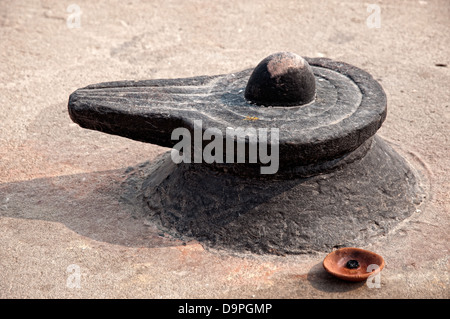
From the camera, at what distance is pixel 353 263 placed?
385cm

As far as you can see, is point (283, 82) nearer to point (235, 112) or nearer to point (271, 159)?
point (235, 112)

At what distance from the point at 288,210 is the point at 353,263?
579 millimetres

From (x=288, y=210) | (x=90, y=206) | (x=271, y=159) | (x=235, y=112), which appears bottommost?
(x=90, y=206)

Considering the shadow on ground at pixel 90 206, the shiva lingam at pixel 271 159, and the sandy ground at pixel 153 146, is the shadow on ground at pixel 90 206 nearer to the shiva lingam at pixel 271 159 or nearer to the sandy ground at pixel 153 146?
the sandy ground at pixel 153 146

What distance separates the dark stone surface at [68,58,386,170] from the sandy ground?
707 millimetres

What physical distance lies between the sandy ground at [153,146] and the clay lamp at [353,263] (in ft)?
0.29

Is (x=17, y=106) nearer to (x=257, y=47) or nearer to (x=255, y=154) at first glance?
(x=257, y=47)

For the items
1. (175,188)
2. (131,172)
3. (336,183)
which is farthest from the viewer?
(131,172)

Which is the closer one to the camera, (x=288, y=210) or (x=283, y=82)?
(x=288, y=210)

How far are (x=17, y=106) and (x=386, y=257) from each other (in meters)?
4.00

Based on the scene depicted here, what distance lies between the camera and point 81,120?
4.44 meters

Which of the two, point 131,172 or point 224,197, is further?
point 131,172

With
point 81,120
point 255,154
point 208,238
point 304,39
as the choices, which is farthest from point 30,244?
point 304,39

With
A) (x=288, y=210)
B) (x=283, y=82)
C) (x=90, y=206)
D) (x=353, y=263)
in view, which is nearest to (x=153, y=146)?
(x=90, y=206)
